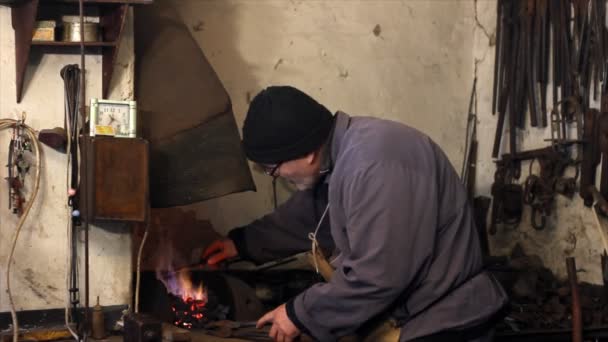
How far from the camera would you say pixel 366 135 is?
2135 millimetres

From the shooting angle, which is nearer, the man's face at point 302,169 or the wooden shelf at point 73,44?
the man's face at point 302,169

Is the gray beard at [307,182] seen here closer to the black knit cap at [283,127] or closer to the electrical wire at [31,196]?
the black knit cap at [283,127]

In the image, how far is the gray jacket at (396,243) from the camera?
79.7 inches

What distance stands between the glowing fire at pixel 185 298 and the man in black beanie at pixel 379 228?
41 cm

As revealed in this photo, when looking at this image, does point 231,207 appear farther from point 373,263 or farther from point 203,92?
point 373,263

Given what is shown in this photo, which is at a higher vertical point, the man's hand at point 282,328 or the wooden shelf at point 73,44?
the wooden shelf at point 73,44

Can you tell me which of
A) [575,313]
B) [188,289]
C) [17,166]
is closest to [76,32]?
[17,166]

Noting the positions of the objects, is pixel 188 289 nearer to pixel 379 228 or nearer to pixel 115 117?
pixel 115 117

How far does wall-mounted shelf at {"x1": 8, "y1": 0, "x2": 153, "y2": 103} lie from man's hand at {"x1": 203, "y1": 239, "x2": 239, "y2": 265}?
0.74 m

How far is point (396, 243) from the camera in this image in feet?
6.61

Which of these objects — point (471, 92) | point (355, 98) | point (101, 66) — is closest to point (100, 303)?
point (101, 66)

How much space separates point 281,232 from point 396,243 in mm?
971

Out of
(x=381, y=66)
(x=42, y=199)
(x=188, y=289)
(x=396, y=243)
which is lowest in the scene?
(x=188, y=289)

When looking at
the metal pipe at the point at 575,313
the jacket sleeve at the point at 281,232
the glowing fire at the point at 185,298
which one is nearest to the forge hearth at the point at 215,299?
the glowing fire at the point at 185,298
